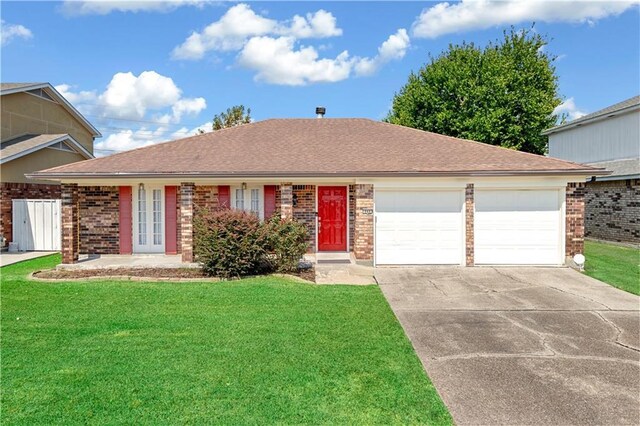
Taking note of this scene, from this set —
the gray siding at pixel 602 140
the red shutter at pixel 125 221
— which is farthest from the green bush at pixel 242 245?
the gray siding at pixel 602 140

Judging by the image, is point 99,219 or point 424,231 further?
point 99,219

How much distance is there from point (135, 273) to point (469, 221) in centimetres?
878

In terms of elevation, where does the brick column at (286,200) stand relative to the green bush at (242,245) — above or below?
above

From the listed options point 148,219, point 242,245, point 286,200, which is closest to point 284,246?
point 242,245

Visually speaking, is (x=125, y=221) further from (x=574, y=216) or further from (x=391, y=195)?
(x=574, y=216)

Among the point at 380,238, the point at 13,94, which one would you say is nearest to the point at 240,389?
the point at 380,238

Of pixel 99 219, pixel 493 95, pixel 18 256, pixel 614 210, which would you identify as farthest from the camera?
pixel 493 95

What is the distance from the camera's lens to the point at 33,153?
661 inches

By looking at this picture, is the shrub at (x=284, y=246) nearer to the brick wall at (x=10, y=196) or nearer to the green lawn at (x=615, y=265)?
the green lawn at (x=615, y=265)

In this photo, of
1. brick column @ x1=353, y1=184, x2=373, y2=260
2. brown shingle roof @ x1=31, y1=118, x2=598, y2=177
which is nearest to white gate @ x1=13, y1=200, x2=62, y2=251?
brown shingle roof @ x1=31, y1=118, x2=598, y2=177

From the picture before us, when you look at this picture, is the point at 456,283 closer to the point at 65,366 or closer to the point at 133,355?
the point at 133,355

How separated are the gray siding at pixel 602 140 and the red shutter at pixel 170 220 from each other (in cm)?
1843

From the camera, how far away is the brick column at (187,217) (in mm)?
11898

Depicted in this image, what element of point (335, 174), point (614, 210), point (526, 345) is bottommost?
point (526, 345)
